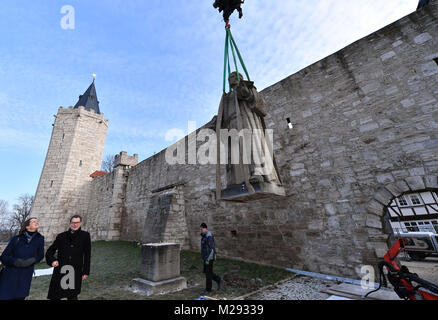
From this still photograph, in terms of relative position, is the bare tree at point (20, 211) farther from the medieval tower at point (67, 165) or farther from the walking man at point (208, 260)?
the walking man at point (208, 260)

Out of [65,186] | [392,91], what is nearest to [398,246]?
[392,91]

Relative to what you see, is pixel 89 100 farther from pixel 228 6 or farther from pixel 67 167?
pixel 228 6

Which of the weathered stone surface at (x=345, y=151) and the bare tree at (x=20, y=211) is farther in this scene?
the bare tree at (x=20, y=211)

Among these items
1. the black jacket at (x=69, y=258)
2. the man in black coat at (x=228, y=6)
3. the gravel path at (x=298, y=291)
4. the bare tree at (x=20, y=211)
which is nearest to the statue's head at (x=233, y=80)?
the man in black coat at (x=228, y=6)

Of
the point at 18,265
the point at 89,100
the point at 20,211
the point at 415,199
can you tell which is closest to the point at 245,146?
the point at 18,265

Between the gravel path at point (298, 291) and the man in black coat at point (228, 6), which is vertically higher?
the man in black coat at point (228, 6)

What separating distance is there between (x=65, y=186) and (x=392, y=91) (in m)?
19.7

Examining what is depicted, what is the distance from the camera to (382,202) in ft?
12.6

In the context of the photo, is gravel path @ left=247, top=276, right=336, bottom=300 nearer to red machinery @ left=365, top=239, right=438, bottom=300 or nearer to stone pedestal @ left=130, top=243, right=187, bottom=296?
red machinery @ left=365, top=239, right=438, bottom=300

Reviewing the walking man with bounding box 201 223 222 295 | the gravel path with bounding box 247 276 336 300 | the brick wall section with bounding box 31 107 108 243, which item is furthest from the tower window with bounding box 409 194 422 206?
the brick wall section with bounding box 31 107 108 243

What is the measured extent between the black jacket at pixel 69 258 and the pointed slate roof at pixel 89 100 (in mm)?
19662

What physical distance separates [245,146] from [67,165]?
57.2 ft

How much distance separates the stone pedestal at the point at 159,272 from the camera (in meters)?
3.79

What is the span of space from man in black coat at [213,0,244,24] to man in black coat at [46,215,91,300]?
4.78 meters
